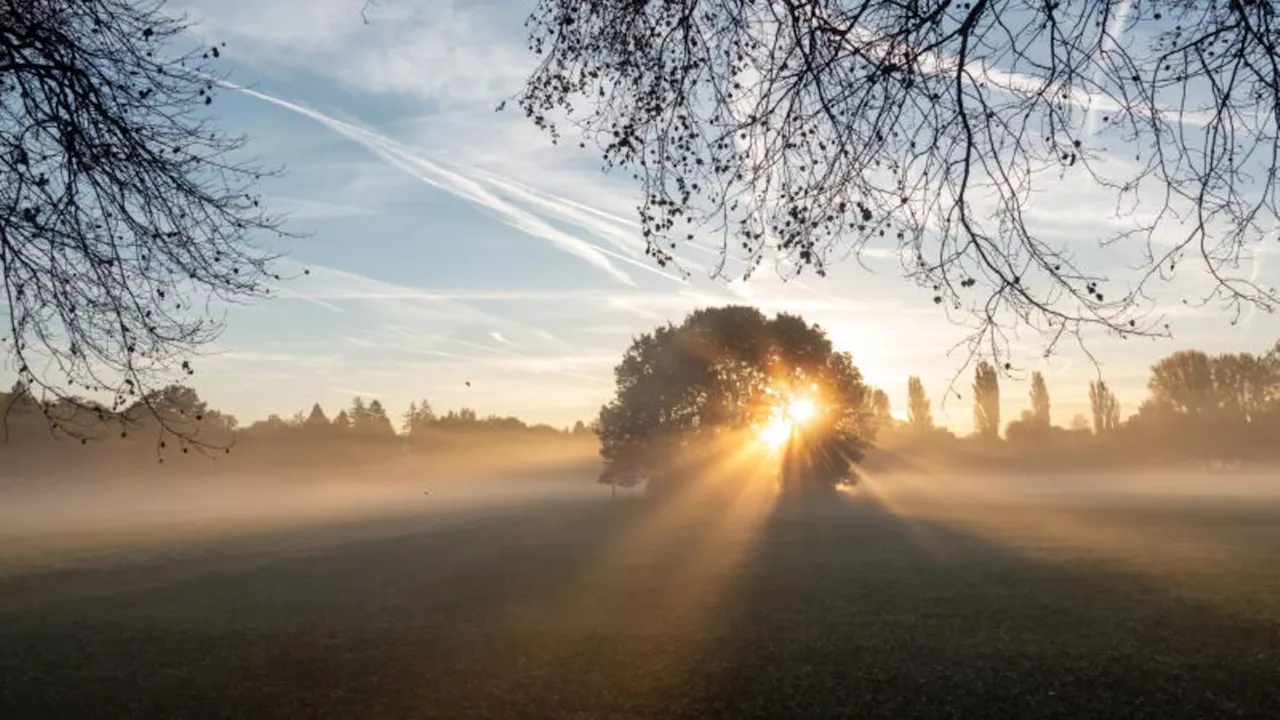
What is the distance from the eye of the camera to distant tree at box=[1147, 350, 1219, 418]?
414 ft

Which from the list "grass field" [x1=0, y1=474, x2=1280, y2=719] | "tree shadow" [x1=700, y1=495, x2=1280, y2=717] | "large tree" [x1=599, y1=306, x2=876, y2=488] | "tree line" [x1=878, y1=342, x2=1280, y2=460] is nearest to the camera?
"tree shadow" [x1=700, y1=495, x2=1280, y2=717]

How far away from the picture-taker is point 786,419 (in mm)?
61250

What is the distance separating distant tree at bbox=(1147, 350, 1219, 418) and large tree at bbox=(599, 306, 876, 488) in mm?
92702

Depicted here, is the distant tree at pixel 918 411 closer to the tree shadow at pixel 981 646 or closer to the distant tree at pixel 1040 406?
the distant tree at pixel 1040 406

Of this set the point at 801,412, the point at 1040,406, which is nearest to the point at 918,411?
the point at 1040,406

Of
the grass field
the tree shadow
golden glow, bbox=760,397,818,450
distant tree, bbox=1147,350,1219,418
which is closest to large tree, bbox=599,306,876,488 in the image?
golden glow, bbox=760,397,818,450

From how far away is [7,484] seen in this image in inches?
4129

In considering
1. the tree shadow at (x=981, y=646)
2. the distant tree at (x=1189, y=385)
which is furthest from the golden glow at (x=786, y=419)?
the distant tree at (x=1189, y=385)

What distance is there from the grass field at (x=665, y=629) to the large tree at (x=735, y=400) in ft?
74.3

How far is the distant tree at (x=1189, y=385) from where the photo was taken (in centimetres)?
12606

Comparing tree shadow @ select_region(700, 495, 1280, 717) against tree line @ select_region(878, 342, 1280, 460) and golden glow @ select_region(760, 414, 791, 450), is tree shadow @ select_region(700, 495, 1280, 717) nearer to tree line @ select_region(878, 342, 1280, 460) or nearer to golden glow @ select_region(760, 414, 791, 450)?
golden glow @ select_region(760, 414, 791, 450)

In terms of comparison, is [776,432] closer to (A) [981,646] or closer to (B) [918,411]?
(A) [981,646]

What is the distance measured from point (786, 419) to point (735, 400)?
4385mm

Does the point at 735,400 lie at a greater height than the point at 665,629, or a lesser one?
greater
